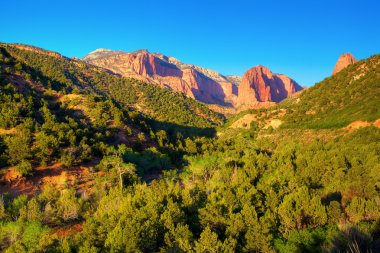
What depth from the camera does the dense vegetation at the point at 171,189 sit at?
25188 mm

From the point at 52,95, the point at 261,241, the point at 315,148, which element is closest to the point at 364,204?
the point at 261,241

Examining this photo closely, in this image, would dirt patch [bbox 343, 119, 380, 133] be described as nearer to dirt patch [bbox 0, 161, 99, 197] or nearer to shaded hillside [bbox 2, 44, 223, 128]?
dirt patch [bbox 0, 161, 99, 197]

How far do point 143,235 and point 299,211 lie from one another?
15.8 metres

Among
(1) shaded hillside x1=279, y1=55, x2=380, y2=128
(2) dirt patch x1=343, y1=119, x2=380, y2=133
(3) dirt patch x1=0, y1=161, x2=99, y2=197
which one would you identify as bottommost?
(3) dirt patch x1=0, y1=161, x2=99, y2=197

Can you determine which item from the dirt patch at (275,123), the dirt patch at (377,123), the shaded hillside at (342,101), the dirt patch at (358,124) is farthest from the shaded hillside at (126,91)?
the dirt patch at (377,123)

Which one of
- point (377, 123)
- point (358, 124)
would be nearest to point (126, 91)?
point (358, 124)

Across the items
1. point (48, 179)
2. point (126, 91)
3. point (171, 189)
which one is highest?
point (126, 91)

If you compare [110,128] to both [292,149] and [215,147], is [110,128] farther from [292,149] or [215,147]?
[292,149]

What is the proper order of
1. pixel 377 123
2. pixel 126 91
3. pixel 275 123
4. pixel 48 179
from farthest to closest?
pixel 126 91 → pixel 275 123 → pixel 377 123 → pixel 48 179

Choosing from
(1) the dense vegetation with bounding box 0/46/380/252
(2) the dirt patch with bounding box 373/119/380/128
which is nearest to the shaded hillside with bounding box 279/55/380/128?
(2) the dirt patch with bounding box 373/119/380/128

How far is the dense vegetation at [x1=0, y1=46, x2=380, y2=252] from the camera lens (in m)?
25.2

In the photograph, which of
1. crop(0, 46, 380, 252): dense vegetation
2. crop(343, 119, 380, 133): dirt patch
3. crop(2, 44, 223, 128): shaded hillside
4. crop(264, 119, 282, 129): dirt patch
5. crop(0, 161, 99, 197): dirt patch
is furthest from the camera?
crop(2, 44, 223, 128): shaded hillside

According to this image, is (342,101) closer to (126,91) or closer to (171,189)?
(171,189)

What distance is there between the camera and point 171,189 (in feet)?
138
